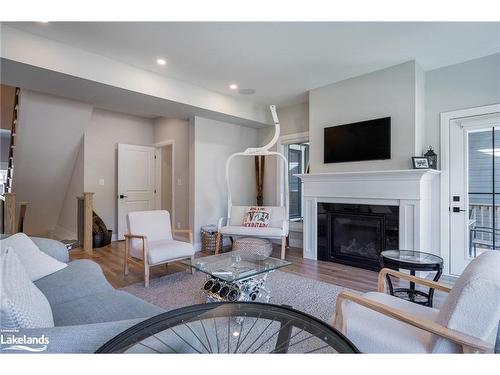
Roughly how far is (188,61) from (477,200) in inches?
156

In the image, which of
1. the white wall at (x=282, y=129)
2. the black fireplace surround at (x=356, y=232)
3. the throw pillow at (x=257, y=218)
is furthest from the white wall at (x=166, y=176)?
the black fireplace surround at (x=356, y=232)

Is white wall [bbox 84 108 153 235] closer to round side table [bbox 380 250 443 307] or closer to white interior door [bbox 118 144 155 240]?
white interior door [bbox 118 144 155 240]

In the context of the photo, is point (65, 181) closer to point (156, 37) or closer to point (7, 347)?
point (156, 37)

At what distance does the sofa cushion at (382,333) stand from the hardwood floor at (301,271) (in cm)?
144

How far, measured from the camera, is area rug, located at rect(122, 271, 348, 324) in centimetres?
244

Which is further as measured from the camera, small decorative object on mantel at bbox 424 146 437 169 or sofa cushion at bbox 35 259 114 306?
small decorative object on mantel at bbox 424 146 437 169

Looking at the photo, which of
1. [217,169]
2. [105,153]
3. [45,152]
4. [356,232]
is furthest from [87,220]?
[356,232]

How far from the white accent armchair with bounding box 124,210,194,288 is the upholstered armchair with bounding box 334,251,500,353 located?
2.14 metres

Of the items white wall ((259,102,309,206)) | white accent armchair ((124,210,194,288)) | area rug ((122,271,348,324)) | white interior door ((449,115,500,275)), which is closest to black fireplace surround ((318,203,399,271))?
white interior door ((449,115,500,275))

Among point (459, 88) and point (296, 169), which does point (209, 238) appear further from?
point (459, 88)

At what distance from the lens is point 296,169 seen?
5371mm

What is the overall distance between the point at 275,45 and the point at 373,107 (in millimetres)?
1647

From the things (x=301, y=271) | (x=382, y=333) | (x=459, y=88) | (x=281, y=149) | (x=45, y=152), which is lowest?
(x=301, y=271)
